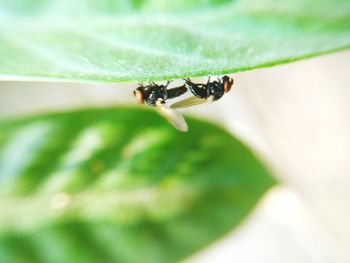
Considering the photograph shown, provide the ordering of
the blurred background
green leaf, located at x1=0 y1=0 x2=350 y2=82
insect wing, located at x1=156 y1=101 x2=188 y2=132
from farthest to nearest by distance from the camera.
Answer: the blurred background
insect wing, located at x1=156 y1=101 x2=188 y2=132
green leaf, located at x1=0 y1=0 x2=350 y2=82

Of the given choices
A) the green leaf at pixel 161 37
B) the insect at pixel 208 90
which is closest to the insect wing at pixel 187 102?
the insect at pixel 208 90

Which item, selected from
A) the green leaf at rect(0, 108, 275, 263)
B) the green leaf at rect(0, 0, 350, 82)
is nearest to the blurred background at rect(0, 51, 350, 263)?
the green leaf at rect(0, 108, 275, 263)

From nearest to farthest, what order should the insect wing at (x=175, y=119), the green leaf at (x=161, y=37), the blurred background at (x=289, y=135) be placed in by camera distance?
the green leaf at (x=161, y=37)
the insect wing at (x=175, y=119)
the blurred background at (x=289, y=135)

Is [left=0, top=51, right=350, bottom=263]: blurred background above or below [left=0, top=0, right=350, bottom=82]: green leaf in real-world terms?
above

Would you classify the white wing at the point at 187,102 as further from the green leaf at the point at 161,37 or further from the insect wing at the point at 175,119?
the green leaf at the point at 161,37

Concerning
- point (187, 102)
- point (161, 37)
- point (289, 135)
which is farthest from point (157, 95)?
point (289, 135)

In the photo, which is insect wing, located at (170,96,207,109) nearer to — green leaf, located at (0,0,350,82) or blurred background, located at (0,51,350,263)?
green leaf, located at (0,0,350,82)
